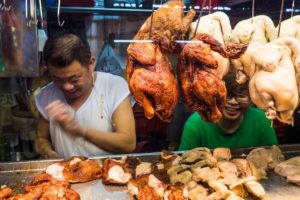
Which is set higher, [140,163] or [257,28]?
[257,28]

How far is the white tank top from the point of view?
258cm

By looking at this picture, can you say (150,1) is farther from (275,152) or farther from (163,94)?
(275,152)

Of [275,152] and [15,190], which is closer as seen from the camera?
[15,190]

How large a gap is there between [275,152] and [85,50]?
1.42m

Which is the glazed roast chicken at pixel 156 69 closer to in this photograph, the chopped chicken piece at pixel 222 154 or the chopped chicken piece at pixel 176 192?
the chopped chicken piece at pixel 176 192

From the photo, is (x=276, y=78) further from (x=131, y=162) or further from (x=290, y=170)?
(x=131, y=162)

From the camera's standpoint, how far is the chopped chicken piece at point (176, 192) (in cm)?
174

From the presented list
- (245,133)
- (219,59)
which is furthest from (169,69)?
(245,133)

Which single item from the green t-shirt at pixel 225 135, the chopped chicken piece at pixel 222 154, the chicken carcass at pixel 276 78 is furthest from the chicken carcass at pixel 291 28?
the green t-shirt at pixel 225 135

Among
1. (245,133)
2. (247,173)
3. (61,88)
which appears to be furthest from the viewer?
(245,133)

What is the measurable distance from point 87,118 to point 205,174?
1031 mm

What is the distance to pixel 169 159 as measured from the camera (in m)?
2.16

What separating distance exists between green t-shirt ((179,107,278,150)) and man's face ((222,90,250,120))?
11cm

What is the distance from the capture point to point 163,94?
166cm
